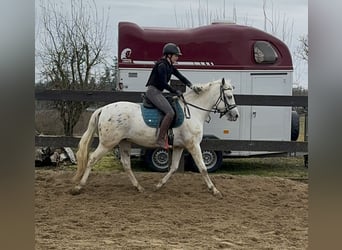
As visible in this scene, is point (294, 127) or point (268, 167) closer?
point (294, 127)

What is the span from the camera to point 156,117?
21.6 ft

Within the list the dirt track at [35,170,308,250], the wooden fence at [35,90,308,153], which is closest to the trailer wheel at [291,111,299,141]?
the wooden fence at [35,90,308,153]

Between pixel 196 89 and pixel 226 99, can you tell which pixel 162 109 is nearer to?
pixel 196 89

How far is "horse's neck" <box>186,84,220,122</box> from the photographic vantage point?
6.89m

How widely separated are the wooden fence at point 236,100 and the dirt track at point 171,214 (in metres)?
0.44

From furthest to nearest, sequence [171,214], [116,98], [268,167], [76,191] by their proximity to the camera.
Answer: [268,167]
[116,98]
[76,191]
[171,214]

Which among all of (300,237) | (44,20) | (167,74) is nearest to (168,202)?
(167,74)

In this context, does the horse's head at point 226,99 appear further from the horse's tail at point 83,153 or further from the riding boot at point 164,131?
the horse's tail at point 83,153

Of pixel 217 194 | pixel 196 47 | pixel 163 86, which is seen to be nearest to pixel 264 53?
pixel 196 47

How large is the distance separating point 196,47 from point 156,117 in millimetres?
3462

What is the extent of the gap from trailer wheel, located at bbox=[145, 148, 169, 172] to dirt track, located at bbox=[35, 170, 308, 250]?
197cm

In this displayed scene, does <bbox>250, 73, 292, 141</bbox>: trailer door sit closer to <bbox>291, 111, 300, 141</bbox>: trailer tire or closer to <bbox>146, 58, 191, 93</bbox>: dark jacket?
<bbox>291, 111, 300, 141</bbox>: trailer tire
